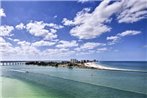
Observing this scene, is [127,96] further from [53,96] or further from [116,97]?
[53,96]

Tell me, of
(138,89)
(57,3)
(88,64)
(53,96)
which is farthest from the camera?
(88,64)

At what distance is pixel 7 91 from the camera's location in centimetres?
1101

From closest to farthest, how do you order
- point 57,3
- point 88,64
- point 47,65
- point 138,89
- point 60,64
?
1. point 57,3
2. point 138,89
3. point 88,64
4. point 60,64
5. point 47,65

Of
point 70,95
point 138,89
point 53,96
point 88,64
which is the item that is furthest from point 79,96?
point 88,64

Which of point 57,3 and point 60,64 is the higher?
point 57,3

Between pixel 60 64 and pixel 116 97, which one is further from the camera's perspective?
pixel 60 64

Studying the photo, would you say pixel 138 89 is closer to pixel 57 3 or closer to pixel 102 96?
pixel 102 96

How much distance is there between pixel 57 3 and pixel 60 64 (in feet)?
68.6

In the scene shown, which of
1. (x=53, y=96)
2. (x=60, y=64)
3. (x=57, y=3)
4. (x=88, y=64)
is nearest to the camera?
(x=53, y=96)

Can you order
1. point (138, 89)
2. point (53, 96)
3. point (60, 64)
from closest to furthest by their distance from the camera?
point (53, 96), point (138, 89), point (60, 64)

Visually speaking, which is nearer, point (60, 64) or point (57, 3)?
point (57, 3)

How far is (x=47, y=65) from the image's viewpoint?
3522 cm

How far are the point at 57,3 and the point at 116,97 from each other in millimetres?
4518

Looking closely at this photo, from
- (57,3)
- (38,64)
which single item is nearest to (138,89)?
(57,3)
